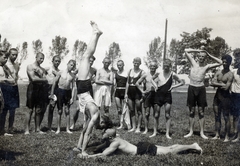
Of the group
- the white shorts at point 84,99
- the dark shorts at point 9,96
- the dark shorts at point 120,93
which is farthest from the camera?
the dark shorts at point 120,93

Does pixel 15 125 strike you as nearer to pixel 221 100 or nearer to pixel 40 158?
pixel 40 158

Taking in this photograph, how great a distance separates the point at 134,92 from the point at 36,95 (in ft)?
9.03

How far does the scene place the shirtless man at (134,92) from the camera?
27.2 feet

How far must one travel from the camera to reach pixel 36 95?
752 centimetres

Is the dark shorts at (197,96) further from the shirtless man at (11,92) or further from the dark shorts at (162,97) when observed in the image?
the shirtless man at (11,92)

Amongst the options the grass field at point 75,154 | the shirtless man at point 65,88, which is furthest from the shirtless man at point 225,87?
the shirtless man at point 65,88

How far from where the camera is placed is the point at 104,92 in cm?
829

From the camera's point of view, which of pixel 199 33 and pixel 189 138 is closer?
pixel 189 138

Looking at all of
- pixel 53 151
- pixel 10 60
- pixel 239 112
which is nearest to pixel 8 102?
pixel 10 60

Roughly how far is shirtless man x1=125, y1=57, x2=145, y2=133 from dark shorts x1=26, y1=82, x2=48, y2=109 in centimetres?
238

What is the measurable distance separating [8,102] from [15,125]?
4.99 feet

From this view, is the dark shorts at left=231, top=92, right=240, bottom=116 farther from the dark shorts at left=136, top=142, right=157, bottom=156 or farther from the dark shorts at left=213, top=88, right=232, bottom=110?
the dark shorts at left=136, top=142, right=157, bottom=156

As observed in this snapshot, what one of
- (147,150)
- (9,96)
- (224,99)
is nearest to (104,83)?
(9,96)

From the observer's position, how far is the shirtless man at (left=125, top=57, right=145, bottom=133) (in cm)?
830
